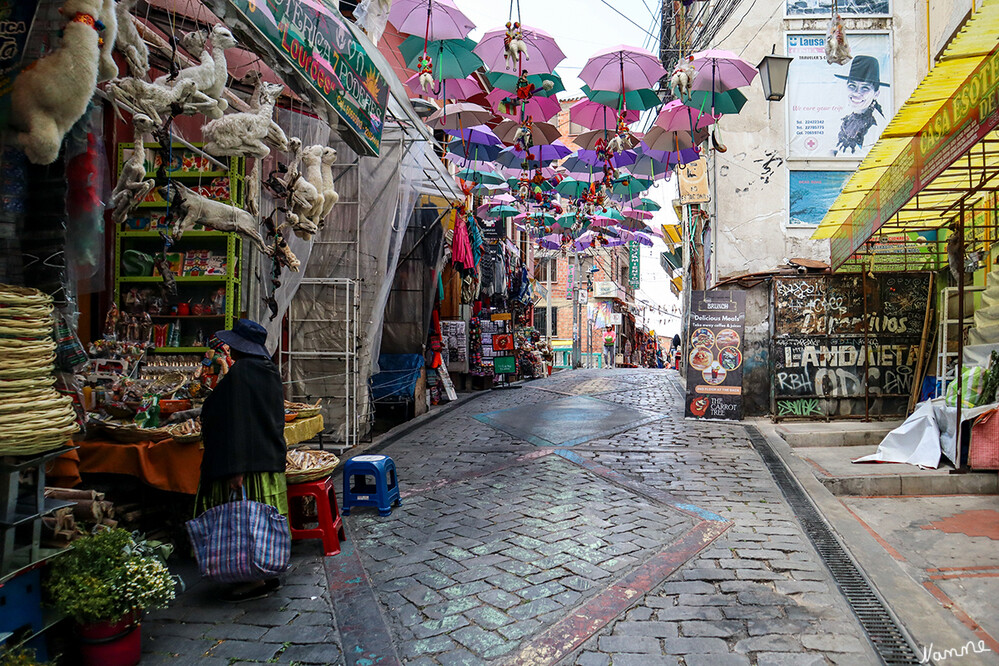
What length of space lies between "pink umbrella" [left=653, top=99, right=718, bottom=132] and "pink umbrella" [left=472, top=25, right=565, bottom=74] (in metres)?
2.40

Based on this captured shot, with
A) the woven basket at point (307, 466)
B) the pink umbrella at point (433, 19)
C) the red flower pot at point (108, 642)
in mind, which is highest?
the pink umbrella at point (433, 19)

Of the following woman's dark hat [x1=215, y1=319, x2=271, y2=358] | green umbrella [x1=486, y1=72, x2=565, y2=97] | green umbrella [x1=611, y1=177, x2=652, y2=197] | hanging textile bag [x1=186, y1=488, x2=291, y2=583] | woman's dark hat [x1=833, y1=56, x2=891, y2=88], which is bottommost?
hanging textile bag [x1=186, y1=488, x2=291, y2=583]

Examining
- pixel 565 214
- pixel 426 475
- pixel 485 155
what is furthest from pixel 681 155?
pixel 426 475

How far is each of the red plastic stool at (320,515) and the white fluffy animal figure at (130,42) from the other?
3180mm

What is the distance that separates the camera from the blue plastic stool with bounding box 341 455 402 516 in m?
6.20

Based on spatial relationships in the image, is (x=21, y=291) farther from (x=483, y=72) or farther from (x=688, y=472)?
(x=483, y=72)

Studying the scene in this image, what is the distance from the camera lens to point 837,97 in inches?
506

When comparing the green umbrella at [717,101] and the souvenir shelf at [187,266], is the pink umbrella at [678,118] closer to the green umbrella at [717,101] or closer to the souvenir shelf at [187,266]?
the green umbrella at [717,101]

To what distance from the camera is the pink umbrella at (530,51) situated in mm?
9914

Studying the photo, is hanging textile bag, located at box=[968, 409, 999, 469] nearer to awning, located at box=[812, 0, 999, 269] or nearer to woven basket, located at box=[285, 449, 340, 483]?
awning, located at box=[812, 0, 999, 269]

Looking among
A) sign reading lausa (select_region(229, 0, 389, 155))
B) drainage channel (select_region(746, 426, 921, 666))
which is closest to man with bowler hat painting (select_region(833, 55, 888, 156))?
drainage channel (select_region(746, 426, 921, 666))

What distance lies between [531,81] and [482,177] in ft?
13.7

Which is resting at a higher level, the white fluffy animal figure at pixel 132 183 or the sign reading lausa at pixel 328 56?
the sign reading lausa at pixel 328 56

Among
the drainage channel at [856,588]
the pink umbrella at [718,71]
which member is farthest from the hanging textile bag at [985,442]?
the pink umbrella at [718,71]
